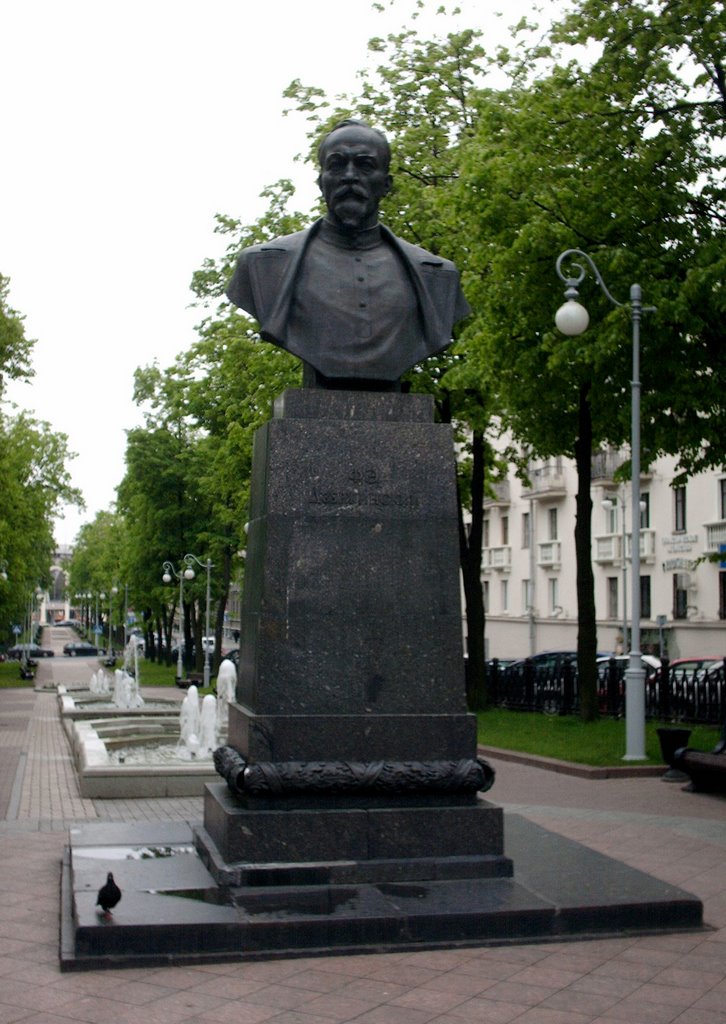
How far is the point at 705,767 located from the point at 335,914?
8447 millimetres

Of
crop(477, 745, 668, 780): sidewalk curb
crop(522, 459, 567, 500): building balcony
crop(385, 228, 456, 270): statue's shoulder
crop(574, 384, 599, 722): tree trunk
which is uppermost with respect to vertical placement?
crop(522, 459, 567, 500): building balcony

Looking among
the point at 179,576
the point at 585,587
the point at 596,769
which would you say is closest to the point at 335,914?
the point at 596,769

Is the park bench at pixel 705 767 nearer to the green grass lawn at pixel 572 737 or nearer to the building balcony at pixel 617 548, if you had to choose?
the green grass lawn at pixel 572 737

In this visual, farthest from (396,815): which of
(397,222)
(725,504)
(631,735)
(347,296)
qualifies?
(725,504)

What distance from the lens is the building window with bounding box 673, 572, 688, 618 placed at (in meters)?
44.5

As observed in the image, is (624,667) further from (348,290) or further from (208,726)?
(348,290)

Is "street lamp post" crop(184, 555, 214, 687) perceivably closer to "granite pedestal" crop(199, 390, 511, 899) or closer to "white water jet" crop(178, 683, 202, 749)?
"white water jet" crop(178, 683, 202, 749)

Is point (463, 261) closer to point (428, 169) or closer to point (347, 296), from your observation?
point (428, 169)

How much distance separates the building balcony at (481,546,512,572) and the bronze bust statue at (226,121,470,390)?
50123 millimetres

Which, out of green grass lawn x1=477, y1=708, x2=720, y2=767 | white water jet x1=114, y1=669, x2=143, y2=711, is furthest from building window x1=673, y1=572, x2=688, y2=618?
white water jet x1=114, y1=669, x2=143, y2=711

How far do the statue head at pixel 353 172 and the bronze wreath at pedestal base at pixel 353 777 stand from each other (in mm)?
3717

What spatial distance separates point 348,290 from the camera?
28.7ft

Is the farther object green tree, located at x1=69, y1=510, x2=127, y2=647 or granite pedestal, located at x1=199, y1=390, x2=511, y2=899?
green tree, located at x1=69, y1=510, x2=127, y2=647

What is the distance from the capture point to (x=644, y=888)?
7.71 metres
